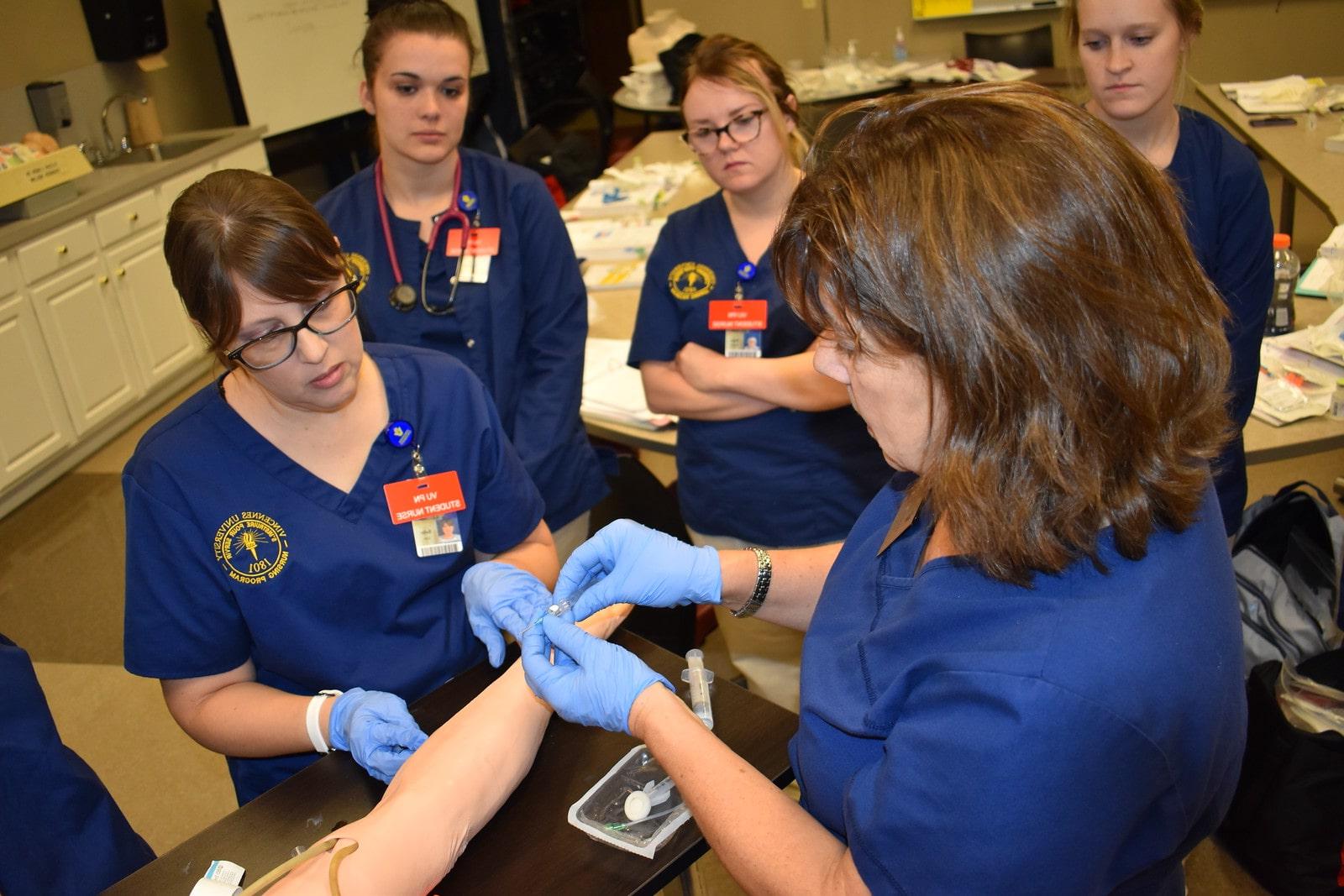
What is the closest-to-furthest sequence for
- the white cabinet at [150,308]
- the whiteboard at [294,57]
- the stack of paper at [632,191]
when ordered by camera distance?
the stack of paper at [632,191]
the white cabinet at [150,308]
the whiteboard at [294,57]

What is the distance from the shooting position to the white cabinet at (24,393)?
3637 millimetres

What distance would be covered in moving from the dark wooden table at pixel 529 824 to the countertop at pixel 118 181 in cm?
318

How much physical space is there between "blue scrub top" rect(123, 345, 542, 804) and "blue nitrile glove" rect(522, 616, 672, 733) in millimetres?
289

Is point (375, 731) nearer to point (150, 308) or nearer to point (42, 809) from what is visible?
point (42, 809)

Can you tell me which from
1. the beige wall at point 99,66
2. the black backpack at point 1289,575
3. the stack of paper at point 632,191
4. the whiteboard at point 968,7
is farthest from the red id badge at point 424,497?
the whiteboard at point 968,7

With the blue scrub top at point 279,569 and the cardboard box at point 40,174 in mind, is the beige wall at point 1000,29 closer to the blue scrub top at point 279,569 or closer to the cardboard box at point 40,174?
the cardboard box at point 40,174

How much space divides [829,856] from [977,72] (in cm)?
466

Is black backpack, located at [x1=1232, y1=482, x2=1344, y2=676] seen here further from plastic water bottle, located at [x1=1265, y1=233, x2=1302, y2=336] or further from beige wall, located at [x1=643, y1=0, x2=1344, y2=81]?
beige wall, located at [x1=643, y1=0, x2=1344, y2=81]

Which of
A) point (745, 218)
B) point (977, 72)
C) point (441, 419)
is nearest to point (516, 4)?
point (977, 72)

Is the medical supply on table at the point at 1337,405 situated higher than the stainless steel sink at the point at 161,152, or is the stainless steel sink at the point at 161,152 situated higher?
the stainless steel sink at the point at 161,152

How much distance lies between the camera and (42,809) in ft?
4.02

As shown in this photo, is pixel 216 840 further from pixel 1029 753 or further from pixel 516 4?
pixel 516 4

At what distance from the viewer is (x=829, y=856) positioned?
3.03ft


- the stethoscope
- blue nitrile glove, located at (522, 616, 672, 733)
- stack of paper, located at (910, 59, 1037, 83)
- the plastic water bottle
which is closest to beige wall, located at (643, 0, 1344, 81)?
stack of paper, located at (910, 59, 1037, 83)
